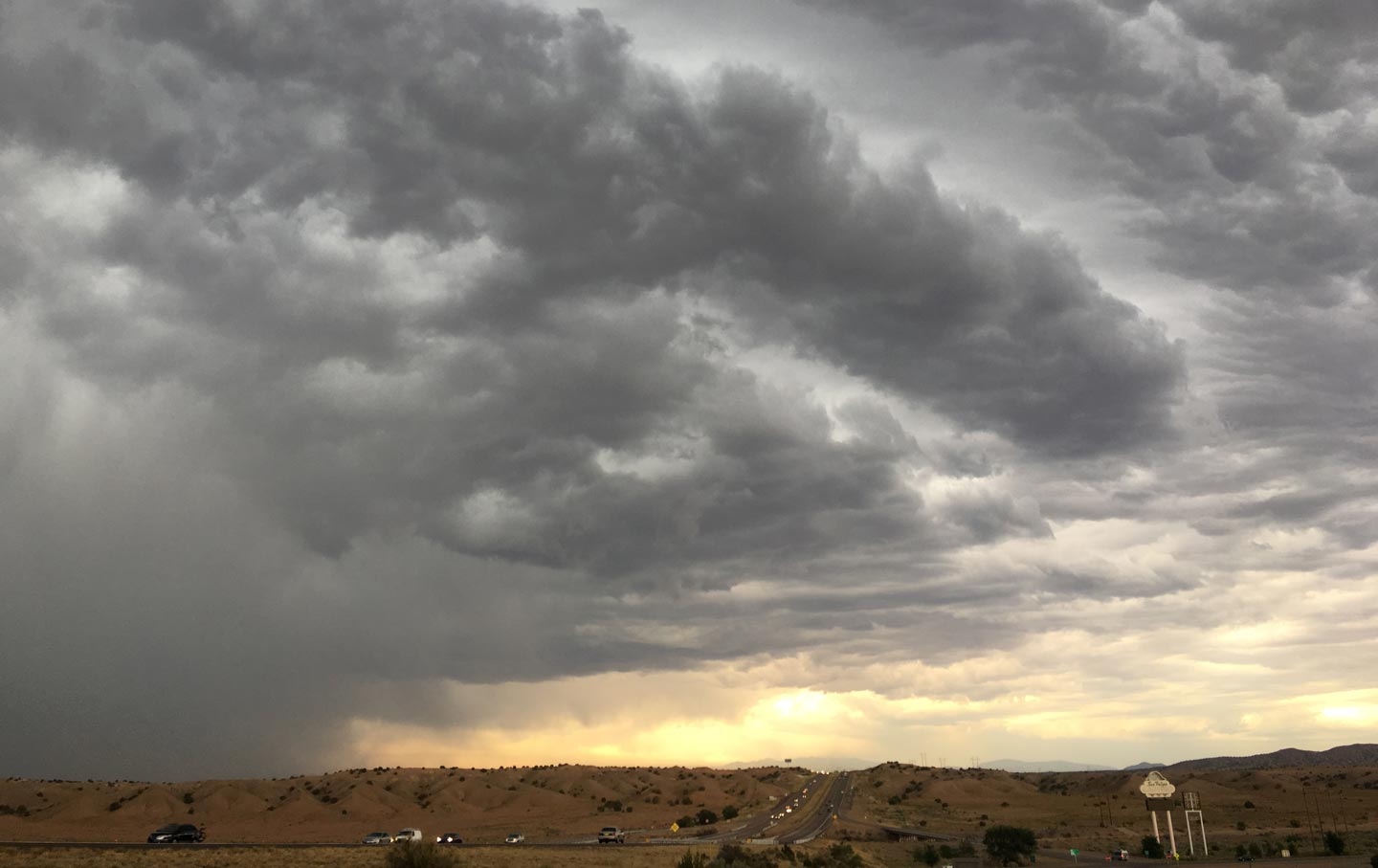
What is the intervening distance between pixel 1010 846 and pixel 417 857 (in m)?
58.5

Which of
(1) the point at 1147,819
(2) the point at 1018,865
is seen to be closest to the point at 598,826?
(2) the point at 1018,865

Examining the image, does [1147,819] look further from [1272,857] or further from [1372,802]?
[1272,857]

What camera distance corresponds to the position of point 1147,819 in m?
157

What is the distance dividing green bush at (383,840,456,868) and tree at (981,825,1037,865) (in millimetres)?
53474

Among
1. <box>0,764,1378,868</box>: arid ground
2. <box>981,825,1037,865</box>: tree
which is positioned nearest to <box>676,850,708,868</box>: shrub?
<box>0,764,1378,868</box>: arid ground

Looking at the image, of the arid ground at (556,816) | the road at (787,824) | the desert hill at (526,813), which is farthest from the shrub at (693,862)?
the desert hill at (526,813)

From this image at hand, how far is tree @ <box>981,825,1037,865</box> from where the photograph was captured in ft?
317

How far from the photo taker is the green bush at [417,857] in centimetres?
6234

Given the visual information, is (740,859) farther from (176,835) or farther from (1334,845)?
(1334,845)

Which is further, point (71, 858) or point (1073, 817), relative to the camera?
point (1073, 817)

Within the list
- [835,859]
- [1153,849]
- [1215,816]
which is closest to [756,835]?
[1153,849]

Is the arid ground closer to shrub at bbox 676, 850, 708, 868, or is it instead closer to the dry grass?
the dry grass

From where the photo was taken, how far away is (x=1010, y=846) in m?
97.8

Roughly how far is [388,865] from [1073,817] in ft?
439
